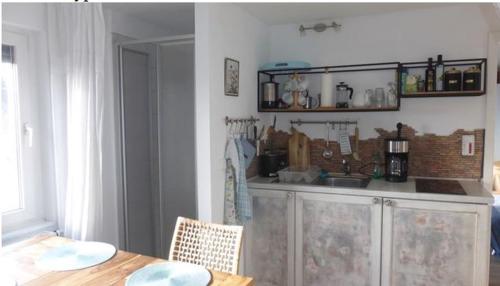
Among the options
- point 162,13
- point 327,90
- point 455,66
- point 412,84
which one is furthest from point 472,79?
point 162,13

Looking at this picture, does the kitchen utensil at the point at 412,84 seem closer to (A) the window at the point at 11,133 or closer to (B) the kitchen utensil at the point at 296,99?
(B) the kitchen utensil at the point at 296,99

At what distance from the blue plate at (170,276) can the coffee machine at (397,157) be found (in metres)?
1.70

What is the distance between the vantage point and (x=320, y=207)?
2516mm

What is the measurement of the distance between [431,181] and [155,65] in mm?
2190

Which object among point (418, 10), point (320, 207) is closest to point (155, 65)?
point (320, 207)

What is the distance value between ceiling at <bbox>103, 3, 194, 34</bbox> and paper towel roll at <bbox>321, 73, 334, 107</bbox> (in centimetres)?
110

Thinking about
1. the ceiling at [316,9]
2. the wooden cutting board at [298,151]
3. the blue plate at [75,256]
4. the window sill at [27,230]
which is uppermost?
the ceiling at [316,9]

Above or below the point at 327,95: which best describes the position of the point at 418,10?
above

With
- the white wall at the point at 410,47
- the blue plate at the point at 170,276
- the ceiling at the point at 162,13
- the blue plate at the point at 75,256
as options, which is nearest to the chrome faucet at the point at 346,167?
the white wall at the point at 410,47

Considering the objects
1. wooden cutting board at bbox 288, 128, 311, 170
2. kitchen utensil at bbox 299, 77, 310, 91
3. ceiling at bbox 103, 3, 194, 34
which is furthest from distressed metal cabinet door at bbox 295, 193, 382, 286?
ceiling at bbox 103, 3, 194, 34

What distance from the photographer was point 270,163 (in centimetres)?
283

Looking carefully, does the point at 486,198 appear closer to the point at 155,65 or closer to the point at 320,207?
the point at 320,207

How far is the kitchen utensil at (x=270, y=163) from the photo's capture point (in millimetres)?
2836

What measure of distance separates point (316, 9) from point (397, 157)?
3.93ft
